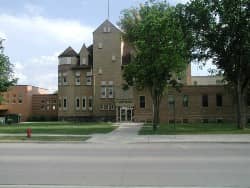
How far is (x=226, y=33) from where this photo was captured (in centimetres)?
3897

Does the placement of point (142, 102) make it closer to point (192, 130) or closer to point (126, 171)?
point (192, 130)

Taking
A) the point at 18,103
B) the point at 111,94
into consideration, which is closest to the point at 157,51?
the point at 111,94

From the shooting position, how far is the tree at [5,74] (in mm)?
55625

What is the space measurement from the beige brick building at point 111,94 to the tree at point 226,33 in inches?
853

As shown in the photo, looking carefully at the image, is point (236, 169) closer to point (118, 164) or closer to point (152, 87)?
point (118, 164)

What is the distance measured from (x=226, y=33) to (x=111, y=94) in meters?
36.1

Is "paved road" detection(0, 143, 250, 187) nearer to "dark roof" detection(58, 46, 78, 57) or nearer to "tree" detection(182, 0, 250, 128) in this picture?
"tree" detection(182, 0, 250, 128)

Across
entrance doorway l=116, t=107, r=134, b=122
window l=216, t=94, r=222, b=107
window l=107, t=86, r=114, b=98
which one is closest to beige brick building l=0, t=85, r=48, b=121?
window l=107, t=86, r=114, b=98

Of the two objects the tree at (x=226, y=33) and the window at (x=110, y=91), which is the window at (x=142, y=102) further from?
the tree at (x=226, y=33)

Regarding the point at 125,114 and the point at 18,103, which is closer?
the point at 125,114

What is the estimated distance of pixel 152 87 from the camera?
40969 millimetres

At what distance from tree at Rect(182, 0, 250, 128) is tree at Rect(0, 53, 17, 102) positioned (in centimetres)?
2563

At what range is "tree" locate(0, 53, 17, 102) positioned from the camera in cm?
5562

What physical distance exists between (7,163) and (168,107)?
50.4m
